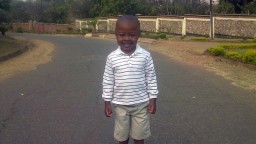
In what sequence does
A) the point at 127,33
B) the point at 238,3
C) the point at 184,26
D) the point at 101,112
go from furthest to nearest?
the point at 238,3 < the point at 184,26 < the point at 101,112 < the point at 127,33

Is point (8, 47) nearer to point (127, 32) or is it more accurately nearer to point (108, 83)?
point (108, 83)

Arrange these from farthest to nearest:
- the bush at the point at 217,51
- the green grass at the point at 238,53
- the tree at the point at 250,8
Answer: the tree at the point at 250,8 < the bush at the point at 217,51 < the green grass at the point at 238,53

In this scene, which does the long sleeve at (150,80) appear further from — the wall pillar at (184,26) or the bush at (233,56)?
the wall pillar at (184,26)

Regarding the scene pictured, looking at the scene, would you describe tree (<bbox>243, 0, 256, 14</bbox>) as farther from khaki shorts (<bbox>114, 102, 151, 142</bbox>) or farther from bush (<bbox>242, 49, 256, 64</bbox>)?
khaki shorts (<bbox>114, 102, 151, 142</bbox>)

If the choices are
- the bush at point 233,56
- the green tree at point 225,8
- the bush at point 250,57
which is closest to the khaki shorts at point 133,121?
the bush at point 250,57

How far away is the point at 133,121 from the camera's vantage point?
3.90 m

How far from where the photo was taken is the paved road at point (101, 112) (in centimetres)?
520

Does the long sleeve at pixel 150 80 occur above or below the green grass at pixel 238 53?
above

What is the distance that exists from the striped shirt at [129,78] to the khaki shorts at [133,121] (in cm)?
7

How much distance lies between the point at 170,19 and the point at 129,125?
31361mm

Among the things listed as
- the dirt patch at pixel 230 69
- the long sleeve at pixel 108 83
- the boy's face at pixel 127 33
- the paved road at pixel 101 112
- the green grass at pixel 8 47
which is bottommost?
the paved road at pixel 101 112

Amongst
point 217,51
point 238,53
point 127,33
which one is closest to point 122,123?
point 127,33

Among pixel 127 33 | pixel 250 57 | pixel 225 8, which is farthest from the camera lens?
pixel 225 8

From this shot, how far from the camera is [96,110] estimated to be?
6.74m
